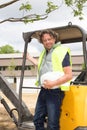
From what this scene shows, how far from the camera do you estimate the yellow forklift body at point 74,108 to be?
628 cm

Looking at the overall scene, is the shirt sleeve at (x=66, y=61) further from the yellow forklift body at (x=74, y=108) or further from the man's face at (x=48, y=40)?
the yellow forklift body at (x=74, y=108)

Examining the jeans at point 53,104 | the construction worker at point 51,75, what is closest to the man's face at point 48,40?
the construction worker at point 51,75

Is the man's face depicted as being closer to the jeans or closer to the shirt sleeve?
the shirt sleeve

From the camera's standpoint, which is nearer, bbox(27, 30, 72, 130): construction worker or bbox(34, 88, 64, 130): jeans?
bbox(27, 30, 72, 130): construction worker

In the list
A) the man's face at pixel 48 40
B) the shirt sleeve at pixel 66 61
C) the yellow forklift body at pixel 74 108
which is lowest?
the yellow forklift body at pixel 74 108

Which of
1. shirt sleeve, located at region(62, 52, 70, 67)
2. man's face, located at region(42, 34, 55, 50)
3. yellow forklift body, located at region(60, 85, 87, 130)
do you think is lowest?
yellow forklift body, located at region(60, 85, 87, 130)

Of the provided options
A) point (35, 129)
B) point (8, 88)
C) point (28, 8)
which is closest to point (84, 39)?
point (35, 129)

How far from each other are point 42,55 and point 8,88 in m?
1.81

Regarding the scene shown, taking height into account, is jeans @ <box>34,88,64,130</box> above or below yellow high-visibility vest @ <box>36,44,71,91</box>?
below

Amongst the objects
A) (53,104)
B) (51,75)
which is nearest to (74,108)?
(53,104)

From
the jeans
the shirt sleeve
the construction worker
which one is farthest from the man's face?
the jeans

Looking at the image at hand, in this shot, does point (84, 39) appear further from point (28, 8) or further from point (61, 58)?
point (28, 8)

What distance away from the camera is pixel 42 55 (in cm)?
663

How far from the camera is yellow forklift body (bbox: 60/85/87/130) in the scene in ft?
20.6
